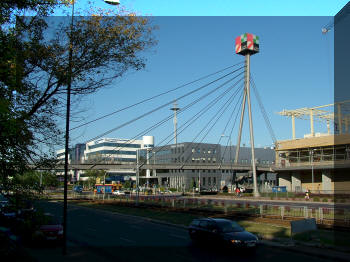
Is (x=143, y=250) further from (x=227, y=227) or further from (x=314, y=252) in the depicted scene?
(x=314, y=252)

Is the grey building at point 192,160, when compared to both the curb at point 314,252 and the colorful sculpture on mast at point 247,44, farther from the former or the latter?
the curb at point 314,252

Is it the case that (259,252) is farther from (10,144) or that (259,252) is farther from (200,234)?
(10,144)

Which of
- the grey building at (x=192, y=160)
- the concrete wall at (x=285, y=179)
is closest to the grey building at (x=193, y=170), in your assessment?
the grey building at (x=192, y=160)

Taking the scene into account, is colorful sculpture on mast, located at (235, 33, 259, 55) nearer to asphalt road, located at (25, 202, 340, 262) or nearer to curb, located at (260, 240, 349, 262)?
asphalt road, located at (25, 202, 340, 262)

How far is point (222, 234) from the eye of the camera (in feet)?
58.5

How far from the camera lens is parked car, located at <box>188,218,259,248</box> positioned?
1711 cm

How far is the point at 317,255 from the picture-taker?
16.8 metres

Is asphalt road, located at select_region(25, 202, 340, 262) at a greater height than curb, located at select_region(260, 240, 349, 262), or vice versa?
curb, located at select_region(260, 240, 349, 262)

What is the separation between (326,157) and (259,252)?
59.4 metres

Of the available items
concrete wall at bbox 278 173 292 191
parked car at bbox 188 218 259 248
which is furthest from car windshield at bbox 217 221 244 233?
concrete wall at bbox 278 173 292 191

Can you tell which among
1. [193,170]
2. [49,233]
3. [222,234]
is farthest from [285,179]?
[49,233]

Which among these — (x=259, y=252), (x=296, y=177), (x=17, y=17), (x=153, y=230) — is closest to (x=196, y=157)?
(x=296, y=177)

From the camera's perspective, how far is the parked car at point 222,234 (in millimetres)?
17109

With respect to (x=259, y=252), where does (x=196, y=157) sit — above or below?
above
